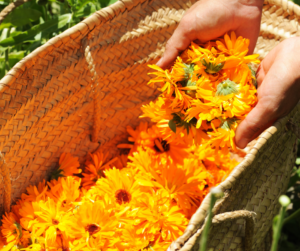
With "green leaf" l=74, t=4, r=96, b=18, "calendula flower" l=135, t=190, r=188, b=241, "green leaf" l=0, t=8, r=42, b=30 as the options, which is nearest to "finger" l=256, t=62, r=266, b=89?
"calendula flower" l=135, t=190, r=188, b=241

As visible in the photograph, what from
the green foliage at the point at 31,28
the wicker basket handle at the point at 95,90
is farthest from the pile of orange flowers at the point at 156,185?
the green foliage at the point at 31,28

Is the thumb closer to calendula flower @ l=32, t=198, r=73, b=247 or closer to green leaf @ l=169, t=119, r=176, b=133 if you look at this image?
green leaf @ l=169, t=119, r=176, b=133

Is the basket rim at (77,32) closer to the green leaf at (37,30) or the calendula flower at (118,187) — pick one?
the green leaf at (37,30)

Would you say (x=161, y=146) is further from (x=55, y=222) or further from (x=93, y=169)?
(x=55, y=222)

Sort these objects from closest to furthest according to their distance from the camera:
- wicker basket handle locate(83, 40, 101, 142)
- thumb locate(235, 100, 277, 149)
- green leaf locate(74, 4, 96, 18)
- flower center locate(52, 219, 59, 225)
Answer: thumb locate(235, 100, 277, 149)
flower center locate(52, 219, 59, 225)
wicker basket handle locate(83, 40, 101, 142)
green leaf locate(74, 4, 96, 18)

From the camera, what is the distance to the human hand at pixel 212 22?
0.97m

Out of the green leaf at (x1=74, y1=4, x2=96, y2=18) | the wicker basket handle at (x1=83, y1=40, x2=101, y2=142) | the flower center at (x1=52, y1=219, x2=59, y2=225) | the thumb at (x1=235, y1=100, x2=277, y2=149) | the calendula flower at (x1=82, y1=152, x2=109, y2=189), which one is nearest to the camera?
the thumb at (x1=235, y1=100, x2=277, y2=149)

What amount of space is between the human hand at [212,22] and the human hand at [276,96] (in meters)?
0.20

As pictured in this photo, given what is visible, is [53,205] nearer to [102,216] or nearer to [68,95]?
[102,216]

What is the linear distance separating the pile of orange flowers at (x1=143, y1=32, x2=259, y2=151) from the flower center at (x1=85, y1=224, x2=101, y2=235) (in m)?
0.31

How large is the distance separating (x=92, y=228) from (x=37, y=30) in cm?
70

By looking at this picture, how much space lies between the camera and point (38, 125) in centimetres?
99

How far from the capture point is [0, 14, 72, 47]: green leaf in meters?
1.15

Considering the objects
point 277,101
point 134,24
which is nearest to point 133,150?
point 134,24
